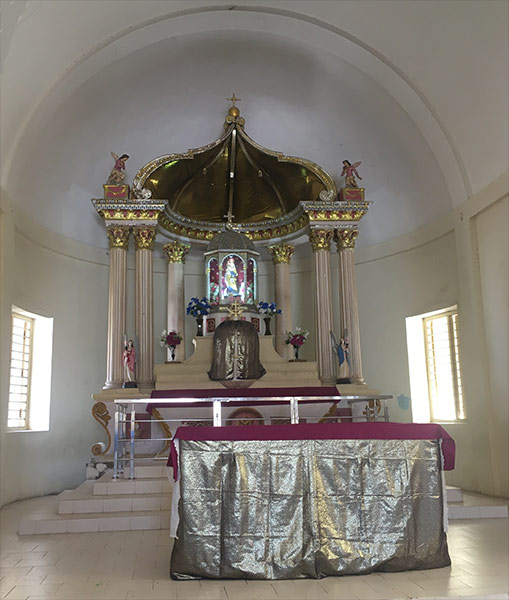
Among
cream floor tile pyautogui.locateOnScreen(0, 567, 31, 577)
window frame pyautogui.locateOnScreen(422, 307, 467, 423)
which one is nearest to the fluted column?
window frame pyautogui.locateOnScreen(422, 307, 467, 423)

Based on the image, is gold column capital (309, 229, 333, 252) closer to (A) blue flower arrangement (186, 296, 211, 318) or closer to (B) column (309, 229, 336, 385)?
(B) column (309, 229, 336, 385)

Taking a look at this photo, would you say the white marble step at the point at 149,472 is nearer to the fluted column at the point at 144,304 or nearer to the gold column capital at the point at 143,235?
the fluted column at the point at 144,304

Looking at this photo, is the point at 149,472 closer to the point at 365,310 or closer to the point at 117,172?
the point at 117,172

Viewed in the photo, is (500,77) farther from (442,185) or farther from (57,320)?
(57,320)

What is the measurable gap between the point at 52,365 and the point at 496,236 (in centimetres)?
806

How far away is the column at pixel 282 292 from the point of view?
12.4 metres

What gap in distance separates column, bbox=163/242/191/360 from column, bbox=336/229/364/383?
3.41 m

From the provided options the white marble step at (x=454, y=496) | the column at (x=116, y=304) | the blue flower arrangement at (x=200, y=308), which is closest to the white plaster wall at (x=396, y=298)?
the blue flower arrangement at (x=200, y=308)

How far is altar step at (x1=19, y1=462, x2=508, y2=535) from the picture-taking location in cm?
636

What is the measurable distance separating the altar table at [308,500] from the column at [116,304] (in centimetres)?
611

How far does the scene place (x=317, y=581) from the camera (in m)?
4.42

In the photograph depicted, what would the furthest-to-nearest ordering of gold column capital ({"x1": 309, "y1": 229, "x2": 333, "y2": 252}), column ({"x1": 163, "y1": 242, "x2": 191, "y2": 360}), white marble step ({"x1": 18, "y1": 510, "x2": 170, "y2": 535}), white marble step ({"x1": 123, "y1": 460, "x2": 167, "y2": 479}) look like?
column ({"x1": 163, "y1": 242, "x2": 191, "y2": 360}) < gold column capital ({"x1": 309, "y1": 229, "x2": 333, "y2": 252}) < white marble step ({"x1": 123, "y1": 460, "x2": 167, "y2": 479}) < white marble step ({"x1": 18, "y1": 510, "x2": 170, "y2": 535})

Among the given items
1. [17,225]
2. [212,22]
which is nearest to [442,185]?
[212,22]

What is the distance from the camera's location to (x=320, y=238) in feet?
38.6
